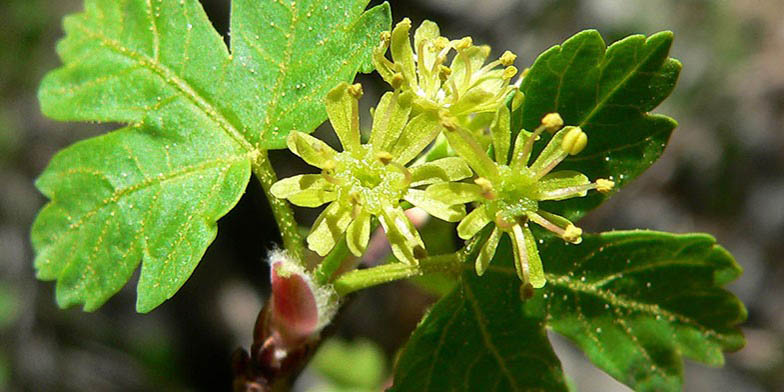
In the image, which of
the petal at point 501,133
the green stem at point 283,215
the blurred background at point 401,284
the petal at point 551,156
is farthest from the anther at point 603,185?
the blurred background at point 401,284

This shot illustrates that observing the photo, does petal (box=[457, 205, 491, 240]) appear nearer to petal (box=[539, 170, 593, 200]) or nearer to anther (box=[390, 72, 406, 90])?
petal (box=[539, 170, 593, 200])

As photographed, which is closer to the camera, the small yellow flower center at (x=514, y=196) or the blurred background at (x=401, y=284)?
the small yellow flower center at (x=514, y=196)

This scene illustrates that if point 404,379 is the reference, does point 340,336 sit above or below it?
below

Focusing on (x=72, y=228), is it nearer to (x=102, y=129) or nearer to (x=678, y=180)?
(x=102, y=129)

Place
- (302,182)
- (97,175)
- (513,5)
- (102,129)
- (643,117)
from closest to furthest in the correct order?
1. (302,182)
2. (643,117)
3. (97,175)
4. (102,129)
5. (513,5)

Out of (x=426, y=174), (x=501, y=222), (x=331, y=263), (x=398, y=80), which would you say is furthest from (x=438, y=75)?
(x=331, y=263)

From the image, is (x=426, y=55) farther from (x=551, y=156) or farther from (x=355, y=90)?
(x=551, y=156)

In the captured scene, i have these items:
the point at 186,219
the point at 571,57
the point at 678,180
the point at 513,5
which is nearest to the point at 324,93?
the point at 186,219

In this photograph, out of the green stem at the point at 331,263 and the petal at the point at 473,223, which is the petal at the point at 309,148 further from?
the petal at the point at 473,223
